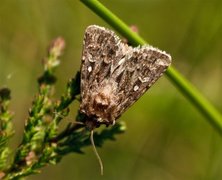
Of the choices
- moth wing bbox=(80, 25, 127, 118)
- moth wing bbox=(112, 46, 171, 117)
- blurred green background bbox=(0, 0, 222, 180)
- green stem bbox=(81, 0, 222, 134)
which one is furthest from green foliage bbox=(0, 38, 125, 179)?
blurred green background bbox=(0, 0, 222, 180)

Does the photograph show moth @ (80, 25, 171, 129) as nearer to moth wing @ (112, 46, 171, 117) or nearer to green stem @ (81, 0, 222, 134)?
moth wing @ (112, 46, 171, 117)

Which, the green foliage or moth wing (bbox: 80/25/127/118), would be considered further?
moth wing (bbox: 80/25/127/118)

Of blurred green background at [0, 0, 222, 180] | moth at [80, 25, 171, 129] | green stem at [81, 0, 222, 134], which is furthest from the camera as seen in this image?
blurred green background at [0, 0, 222, 180]

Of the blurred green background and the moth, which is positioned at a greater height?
the blurred green background

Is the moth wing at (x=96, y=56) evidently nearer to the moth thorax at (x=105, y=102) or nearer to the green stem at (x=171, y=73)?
the moth thorax at (x=105, y=102)

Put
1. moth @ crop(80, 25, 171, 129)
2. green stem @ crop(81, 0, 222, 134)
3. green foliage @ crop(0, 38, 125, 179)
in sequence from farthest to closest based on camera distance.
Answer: moth @ crop(80, 25, 171, 129) → green foliage @ crop(0, 38, 125, 179) → green stem @ crop(81, 0, 222, 134)

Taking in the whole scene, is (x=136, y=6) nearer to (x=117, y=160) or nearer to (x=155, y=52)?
(x=117, y=160)

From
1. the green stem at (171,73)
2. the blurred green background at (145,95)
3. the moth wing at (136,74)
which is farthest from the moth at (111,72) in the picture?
the blurred green background at (145,95)

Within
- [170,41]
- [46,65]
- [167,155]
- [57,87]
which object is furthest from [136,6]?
[46,65]
